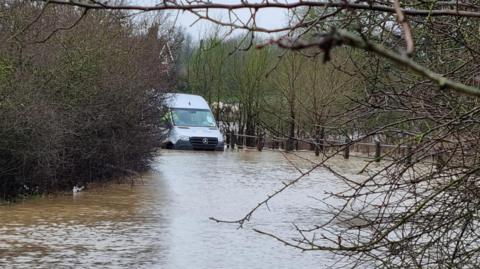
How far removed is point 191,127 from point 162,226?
827 inches

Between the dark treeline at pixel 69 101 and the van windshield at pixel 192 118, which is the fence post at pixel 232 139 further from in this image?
the dark treeline at pixel 69 101

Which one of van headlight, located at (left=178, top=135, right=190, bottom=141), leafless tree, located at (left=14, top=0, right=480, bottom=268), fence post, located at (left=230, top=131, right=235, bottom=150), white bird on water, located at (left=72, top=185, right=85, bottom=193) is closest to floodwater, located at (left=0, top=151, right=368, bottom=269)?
white bird on water, located at (left=72, top=185, right=85, bottom=193)

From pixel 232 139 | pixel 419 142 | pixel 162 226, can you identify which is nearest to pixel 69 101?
pixel 162 226

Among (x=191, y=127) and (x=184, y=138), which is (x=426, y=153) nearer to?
(x=184, y=138)

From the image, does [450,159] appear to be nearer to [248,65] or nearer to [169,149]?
[169,149]

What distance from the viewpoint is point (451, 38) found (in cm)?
611

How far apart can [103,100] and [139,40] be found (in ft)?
16.0

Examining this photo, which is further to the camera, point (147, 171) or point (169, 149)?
point (169, 149)

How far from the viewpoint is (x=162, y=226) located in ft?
39.8

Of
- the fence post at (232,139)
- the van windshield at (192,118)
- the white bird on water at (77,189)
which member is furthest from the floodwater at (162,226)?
the fence post at (232,139)

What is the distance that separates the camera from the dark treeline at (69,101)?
14.7 meters

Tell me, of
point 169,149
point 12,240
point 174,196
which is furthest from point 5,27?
point 169,149

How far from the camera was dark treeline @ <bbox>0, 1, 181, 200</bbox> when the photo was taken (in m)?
14.7

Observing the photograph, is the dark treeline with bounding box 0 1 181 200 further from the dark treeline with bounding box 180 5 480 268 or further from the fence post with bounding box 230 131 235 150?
the fence post with bounding box 230 131 235 150
